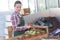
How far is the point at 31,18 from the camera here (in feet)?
3.56

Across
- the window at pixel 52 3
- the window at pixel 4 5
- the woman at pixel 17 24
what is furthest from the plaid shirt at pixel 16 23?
the window at pixel 52 3

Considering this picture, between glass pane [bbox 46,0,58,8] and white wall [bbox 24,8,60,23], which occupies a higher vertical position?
glass pane [bbox 46,0,58,8]

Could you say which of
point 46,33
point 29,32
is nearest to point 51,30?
point 46,33

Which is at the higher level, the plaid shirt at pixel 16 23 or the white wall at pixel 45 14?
the white wall at pixel 45 14

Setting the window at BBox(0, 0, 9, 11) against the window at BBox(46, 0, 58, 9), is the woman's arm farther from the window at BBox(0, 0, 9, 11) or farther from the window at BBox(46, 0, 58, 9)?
the window at BBox(46, 0, 58, 9)

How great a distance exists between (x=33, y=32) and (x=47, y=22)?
0.40 feet

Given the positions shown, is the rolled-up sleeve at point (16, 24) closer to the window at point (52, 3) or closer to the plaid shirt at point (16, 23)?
the plaid shirt at point (16, 23)

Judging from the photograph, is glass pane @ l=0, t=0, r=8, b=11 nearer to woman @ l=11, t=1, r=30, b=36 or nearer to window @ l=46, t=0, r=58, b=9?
woman @ l=11, t=1, r=30, b=36

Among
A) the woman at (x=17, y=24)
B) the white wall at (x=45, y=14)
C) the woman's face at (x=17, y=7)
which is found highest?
the woman's face at (x=17, y=7)

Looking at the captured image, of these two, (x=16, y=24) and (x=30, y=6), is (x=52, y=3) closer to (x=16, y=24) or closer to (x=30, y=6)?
(x=30, y=6)

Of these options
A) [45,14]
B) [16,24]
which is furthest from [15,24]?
[45,14]

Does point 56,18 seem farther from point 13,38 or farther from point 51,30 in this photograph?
point 13,38

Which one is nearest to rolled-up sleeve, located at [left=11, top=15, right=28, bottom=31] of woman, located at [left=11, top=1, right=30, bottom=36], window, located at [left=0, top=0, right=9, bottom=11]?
woman, located at [left=11, top=1, right=30, bottom=36]

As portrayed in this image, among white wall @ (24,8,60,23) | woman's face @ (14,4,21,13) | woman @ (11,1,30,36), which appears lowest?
woman @ (11,1,30,36)
